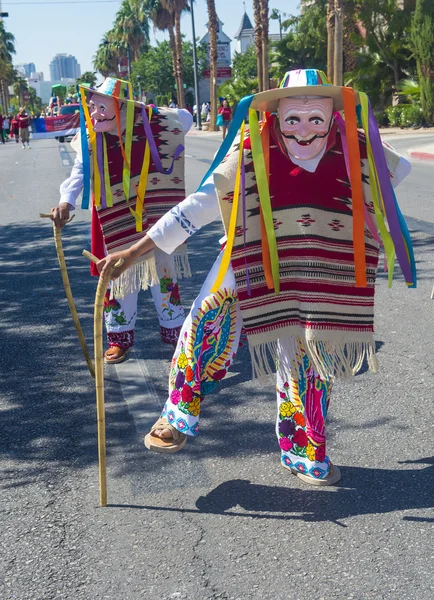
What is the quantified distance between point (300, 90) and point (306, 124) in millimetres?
133

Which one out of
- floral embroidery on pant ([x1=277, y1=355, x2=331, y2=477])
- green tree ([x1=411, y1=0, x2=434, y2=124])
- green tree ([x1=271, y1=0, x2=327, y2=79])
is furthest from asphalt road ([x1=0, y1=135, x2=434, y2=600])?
green tree ([x1=271, y1=0, x2=327, y2=79])

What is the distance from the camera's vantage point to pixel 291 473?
12.4 ft

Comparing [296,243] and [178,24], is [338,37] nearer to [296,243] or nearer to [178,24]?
[296,243]

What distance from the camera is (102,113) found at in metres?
4.98

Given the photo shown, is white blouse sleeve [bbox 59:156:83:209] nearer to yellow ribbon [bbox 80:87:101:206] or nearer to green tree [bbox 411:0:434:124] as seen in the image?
yellow ribbon [bbox 80:87:101:206]

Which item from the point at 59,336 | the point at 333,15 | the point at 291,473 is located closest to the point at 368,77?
the point at 333,15

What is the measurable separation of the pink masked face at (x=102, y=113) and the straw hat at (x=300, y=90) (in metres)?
1.75

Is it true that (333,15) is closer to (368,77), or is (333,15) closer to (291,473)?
(368,77)

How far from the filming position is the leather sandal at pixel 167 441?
3.66m

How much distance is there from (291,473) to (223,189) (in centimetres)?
131

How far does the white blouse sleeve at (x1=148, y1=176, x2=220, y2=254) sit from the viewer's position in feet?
11.2

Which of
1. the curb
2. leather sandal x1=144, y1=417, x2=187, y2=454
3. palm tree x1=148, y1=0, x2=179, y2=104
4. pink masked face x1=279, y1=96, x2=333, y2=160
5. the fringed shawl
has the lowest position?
the curb

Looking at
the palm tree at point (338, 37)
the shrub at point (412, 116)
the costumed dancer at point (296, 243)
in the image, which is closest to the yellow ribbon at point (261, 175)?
the costumed dancer at point (296, 243)

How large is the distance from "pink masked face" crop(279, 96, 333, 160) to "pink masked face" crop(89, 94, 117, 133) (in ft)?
6.14
